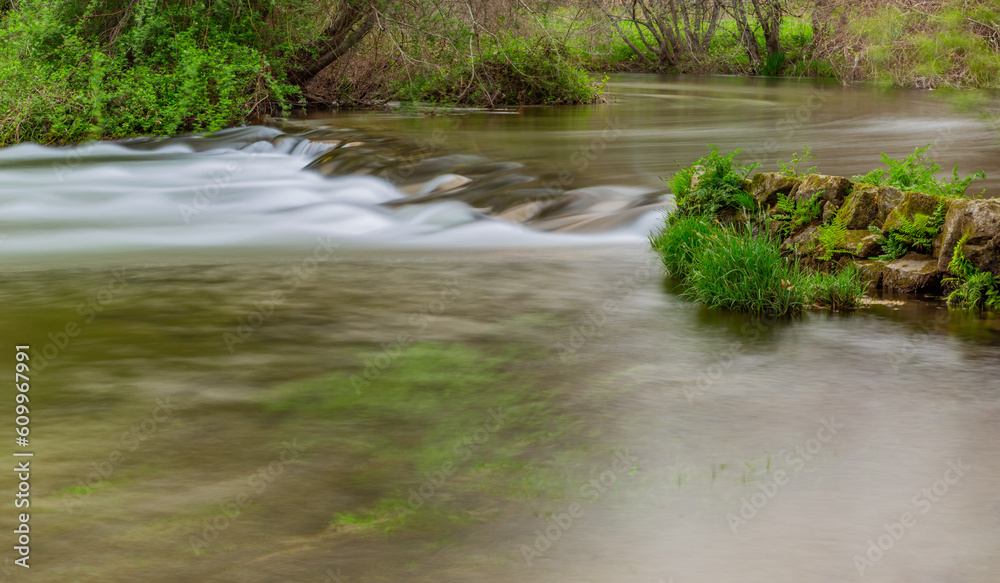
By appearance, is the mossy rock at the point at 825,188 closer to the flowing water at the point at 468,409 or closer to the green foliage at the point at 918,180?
the green foliage at the point at 918,180

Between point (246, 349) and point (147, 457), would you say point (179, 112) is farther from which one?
point (147, 457)

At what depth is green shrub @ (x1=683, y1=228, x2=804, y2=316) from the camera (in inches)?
321

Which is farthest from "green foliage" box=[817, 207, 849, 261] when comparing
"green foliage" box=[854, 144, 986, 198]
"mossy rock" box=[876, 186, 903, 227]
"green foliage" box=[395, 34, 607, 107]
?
"green foliage" box=[395, 34, 607, 107]

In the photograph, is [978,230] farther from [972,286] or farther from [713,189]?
[713,189]

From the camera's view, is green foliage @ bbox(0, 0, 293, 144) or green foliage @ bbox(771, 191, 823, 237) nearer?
green foliage @ bbox(771, 191, 823, 237)

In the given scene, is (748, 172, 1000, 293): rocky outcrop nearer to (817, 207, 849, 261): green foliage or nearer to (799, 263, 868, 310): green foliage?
(817, 207, 849, 261): green foliage

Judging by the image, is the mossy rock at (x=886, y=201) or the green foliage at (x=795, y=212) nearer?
the mossy rock at (x=886, y=201)

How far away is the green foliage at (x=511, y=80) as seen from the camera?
2236 centimetres

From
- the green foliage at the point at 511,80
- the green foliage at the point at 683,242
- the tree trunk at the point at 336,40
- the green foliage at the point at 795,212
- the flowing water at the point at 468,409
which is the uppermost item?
the tree trunk at the point at 336,40

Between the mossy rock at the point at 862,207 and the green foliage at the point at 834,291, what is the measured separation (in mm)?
561

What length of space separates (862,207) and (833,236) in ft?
1.11

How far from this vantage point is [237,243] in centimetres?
1138

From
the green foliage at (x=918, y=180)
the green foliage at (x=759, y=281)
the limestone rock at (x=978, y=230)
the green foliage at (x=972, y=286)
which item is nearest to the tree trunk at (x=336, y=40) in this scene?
the green foliage at (x=918, y=180)

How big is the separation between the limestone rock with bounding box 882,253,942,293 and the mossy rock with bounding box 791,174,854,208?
75 centimetres
